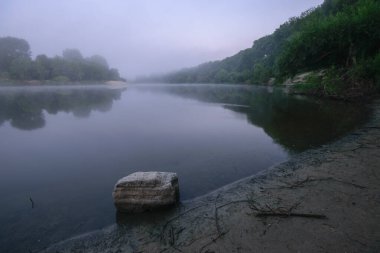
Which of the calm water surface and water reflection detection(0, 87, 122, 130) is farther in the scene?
water reflection detection(0, 87, 122, 130)

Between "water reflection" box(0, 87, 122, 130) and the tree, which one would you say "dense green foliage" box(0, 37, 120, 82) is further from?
"water reflection" box(0, 87, 122, 130)

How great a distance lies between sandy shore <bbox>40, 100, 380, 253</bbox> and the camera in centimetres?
426

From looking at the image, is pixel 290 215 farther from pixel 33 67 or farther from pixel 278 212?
pixel 33 67

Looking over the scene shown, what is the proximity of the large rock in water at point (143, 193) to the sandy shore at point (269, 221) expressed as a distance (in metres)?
0.26

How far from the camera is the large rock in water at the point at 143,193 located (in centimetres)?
562

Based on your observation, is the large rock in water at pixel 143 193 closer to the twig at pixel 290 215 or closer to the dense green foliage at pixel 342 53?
the twig at pixel 290 215

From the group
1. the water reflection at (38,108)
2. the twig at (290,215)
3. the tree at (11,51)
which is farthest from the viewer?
the tree at (11,51)

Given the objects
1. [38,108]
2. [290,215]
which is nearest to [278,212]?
[290,215]

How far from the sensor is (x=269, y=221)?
4938 millimetres

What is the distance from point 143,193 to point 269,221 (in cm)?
308

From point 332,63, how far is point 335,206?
36.3m

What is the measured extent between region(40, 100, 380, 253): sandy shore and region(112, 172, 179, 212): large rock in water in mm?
264

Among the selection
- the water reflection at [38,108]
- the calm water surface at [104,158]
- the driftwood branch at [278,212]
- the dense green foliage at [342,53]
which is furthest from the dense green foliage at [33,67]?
the driftwood branch at [278,212]

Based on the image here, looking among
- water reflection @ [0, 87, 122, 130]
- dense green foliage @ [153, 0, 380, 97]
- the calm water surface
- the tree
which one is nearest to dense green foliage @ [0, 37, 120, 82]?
the tree
